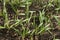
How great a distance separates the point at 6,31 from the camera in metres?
1.96

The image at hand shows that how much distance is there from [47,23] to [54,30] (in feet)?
0.32

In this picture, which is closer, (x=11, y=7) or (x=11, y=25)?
(x=11, y=25)

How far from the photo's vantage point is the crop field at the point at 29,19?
192 cm

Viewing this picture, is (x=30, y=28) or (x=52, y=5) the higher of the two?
(x=52, y=5)

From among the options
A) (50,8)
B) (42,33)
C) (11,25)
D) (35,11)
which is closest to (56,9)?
(50,8)

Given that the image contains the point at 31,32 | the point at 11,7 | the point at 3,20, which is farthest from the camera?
the point at 11,7

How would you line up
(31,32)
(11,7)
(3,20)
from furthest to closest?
(11,7) → (3,20) → (31,32)

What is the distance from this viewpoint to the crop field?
6.29 feet

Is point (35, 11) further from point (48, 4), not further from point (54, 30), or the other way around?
point (54, 30)

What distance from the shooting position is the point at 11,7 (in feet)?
7.31

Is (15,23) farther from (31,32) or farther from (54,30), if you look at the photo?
(54,30)

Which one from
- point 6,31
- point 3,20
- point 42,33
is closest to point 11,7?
point 3,20

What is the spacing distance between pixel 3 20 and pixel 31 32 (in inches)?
12.8

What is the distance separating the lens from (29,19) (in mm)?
2029
